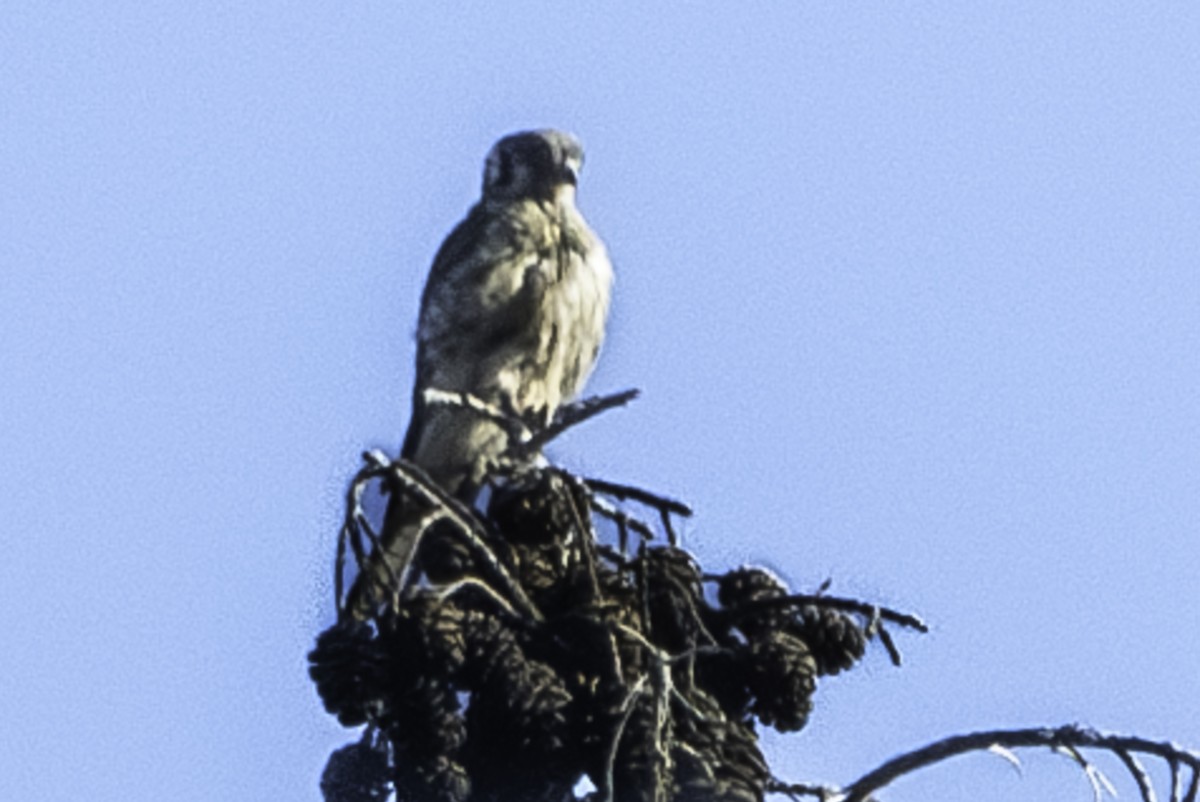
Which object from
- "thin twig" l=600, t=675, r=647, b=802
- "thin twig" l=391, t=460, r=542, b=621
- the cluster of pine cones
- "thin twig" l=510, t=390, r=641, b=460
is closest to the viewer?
"thin twig" l=600, t=675, r=647, b=802

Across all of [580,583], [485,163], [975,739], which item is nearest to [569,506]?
[580,583]

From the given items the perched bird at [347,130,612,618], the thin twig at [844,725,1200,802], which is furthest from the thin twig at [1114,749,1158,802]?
the perched bird at [347,130,612,618]

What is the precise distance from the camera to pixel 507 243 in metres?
6.65

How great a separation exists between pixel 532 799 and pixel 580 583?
35 cm

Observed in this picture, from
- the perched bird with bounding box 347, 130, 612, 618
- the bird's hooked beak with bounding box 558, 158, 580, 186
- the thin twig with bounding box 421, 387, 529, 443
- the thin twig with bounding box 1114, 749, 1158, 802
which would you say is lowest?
the thin twig with bounding box 1114, 749, 1158, 802

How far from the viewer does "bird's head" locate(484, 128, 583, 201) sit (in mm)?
6887

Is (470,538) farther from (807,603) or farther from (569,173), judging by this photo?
(569,173)

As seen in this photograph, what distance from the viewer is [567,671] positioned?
3.60 meters

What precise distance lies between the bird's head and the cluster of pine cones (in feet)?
9.96

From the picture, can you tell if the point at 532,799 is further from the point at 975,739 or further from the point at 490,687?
the point at 975,739

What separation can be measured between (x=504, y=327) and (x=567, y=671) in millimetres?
2920

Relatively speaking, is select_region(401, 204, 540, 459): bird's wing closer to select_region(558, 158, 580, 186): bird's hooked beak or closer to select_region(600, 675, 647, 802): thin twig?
select_region(558, 158, 580, 186): bird's hooked beak

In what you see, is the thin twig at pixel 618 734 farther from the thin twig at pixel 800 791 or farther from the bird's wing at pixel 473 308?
the bird's wing at pixel 473 308

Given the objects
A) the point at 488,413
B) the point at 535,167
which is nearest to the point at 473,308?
the point at 535,167
